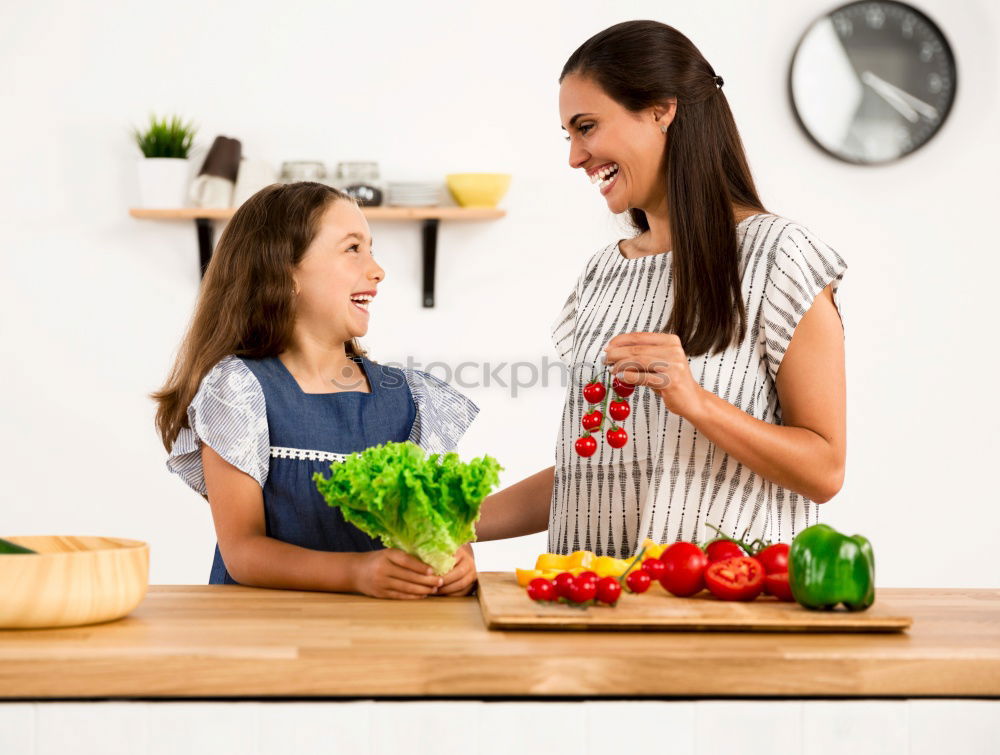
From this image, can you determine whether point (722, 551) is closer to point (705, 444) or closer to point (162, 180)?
point (705, 444)

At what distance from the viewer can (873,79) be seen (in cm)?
338

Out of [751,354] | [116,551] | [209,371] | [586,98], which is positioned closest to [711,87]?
[586,98]

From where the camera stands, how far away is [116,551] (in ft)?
3.82

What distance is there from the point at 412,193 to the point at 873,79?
1538mm

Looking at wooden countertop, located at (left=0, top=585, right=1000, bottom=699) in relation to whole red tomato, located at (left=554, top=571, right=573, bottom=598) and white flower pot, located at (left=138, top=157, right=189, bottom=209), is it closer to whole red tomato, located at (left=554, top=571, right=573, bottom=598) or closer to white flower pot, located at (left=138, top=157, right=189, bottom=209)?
whole red tomato, located at (left=554, top=571, right=573, bottom=598)

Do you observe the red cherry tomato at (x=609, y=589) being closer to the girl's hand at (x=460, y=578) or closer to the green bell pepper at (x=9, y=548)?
the girl's hand at (x=460, y=578)

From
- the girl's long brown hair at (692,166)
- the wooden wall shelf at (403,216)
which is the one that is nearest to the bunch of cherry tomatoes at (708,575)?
the girl's long brown hair at (692,166)

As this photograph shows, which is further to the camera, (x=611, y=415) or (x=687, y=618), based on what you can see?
(x=611, y=415)

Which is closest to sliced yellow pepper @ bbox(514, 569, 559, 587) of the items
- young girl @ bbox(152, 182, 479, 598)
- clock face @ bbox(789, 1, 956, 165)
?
young girl @ bbox(152, 182, 479, 598)

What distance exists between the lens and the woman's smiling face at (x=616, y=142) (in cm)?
163

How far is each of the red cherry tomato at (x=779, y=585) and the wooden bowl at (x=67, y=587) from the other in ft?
2.42

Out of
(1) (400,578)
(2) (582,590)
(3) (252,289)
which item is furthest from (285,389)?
(2) (582,590)

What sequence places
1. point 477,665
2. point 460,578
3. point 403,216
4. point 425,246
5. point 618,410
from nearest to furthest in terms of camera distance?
1. point 477,665
2. point 460,578
3. point 618,410
4. point 403,216
5. point 425,246

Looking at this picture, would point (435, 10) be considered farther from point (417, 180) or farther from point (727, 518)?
point (727, 518)
